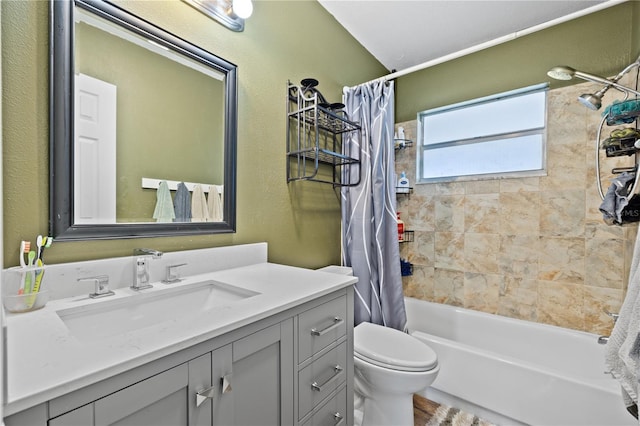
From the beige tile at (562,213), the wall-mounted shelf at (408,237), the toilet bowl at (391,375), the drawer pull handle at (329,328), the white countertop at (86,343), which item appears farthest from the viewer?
the wall-mounted shelf at (408,237)

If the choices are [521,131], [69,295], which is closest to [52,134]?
[69,295]

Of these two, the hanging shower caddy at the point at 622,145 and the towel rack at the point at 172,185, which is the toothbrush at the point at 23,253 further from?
the hanging shower caddy at the point at 622,145

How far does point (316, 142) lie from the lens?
1.61m

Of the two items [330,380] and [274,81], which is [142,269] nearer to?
[330,380]

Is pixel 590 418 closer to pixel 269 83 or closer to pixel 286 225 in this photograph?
pixel 286 225

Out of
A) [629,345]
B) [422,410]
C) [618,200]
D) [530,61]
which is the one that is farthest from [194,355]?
[530,61]

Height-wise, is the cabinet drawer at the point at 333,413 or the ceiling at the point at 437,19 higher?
the ceiling at the point at 437,19

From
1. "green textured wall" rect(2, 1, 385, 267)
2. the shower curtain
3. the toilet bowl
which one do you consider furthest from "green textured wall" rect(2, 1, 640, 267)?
the toilet bowl

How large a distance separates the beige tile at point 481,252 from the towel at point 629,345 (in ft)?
3.93

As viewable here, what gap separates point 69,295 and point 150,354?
1.82 feet

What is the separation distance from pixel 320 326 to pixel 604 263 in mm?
1991

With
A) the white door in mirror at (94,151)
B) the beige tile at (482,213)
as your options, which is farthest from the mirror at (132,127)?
the beige tile at (482,213)

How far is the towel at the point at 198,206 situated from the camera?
129 centimetres

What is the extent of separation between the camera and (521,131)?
2.21m
